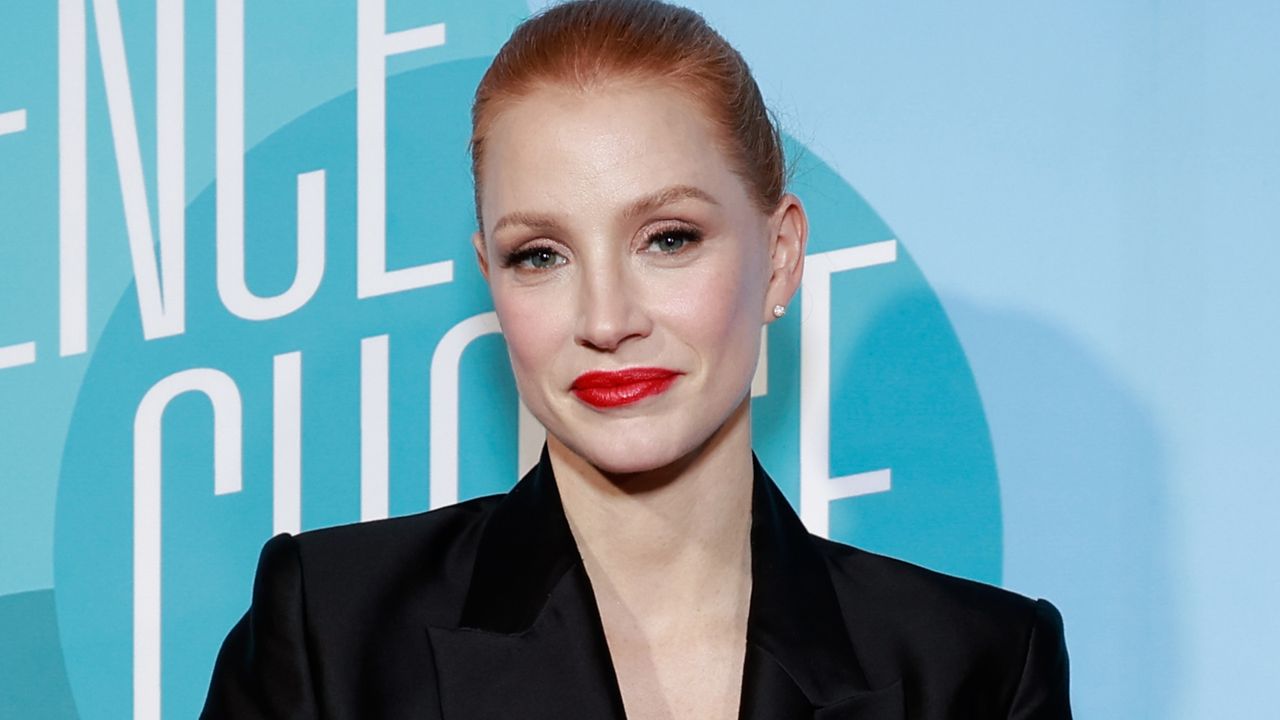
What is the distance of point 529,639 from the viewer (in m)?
1.34

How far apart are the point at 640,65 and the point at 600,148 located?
0.09 m

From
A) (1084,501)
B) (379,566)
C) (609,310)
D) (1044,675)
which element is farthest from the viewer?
(1084,501)

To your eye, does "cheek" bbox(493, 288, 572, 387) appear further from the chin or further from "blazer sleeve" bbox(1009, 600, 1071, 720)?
"blazer sleeve" bbox(1009, 600, 1071, 720)

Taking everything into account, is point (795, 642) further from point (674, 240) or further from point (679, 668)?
point (674, 240)

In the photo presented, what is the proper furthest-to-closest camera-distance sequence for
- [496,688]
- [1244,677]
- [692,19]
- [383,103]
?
[383,103] → [1244,677] → [692,19] → [496,688]

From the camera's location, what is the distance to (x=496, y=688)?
4.34 feet

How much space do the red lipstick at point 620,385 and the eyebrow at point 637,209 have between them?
0.13 meters

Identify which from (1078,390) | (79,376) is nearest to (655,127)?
(1078,390)

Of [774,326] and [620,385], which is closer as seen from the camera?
[620,385]

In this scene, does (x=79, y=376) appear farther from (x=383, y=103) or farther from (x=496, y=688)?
(x=496, y=688)

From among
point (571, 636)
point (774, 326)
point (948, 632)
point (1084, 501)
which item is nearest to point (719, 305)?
point (571, 636)

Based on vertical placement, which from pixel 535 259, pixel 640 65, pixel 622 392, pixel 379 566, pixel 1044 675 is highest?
pixel 640 65

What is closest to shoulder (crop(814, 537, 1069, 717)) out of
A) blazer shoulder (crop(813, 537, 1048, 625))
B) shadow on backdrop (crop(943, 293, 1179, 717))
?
blazer shoulder (crop(813, 537, 1048, 625))

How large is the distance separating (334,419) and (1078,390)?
85cm
